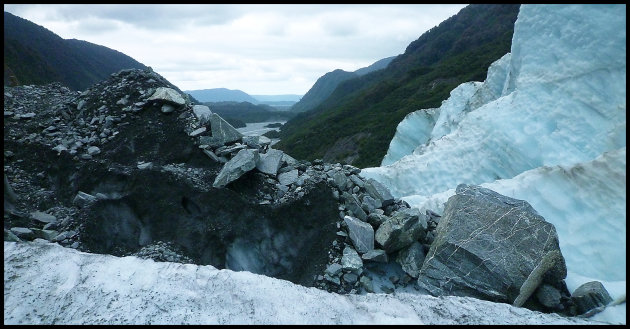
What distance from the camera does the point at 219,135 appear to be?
877 cm

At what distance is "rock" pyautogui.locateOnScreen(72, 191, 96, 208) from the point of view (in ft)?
24.8

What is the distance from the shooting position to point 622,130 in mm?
9250

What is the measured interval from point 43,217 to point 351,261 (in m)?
6.11

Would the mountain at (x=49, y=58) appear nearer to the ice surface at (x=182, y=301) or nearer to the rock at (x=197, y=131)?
the rock at (x=197, y=131)

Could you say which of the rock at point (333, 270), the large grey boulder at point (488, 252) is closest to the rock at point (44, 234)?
the rock at point (333, 270)

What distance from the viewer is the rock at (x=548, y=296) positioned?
5.91 m

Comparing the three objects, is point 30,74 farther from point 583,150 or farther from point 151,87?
point 583,150

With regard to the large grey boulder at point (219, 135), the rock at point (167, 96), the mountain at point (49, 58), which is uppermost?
the mountain at point (49, 58)

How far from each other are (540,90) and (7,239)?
44.6 ft

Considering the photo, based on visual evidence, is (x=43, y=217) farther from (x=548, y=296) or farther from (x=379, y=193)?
(x=548, y=296)

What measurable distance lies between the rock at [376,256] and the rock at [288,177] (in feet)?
7.62

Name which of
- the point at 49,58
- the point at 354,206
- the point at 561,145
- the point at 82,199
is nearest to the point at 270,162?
the point at 354,206

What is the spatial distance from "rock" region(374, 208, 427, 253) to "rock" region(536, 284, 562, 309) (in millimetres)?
2156

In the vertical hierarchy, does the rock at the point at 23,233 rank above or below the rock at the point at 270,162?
below
